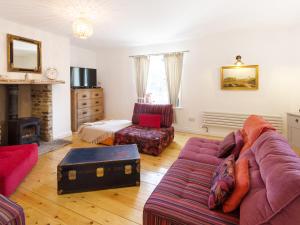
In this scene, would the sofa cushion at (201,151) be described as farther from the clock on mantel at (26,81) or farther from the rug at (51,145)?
the clock on mantel at (26,81)

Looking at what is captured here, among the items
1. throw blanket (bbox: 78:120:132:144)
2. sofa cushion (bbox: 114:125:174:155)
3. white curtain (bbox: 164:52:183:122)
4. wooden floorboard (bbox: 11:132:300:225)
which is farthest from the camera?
white curtain (bbox: 164:52:183:122)

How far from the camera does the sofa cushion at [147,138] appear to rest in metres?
3.33

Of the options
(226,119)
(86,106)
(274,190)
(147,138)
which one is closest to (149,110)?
(147,138)

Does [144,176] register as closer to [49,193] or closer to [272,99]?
[49,193]

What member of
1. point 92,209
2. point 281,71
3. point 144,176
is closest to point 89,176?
point 92,209

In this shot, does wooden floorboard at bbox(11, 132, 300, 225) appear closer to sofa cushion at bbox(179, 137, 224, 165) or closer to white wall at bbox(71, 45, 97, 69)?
sofa cushion at bbox(179, 137, 224, 165)

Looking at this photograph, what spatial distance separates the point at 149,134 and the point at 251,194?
245 centimetres

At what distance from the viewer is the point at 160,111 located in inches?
161

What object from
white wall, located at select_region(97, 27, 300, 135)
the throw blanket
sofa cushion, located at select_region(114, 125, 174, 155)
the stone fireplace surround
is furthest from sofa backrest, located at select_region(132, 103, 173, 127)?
the stone fireplace surround

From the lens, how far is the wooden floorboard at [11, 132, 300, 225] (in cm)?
177

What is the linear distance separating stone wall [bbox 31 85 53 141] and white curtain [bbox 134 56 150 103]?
90.8 inches

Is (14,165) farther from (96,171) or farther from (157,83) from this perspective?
(157,83)

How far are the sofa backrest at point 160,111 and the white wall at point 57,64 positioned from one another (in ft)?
5.70

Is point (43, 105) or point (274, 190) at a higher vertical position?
point (43, 105)
